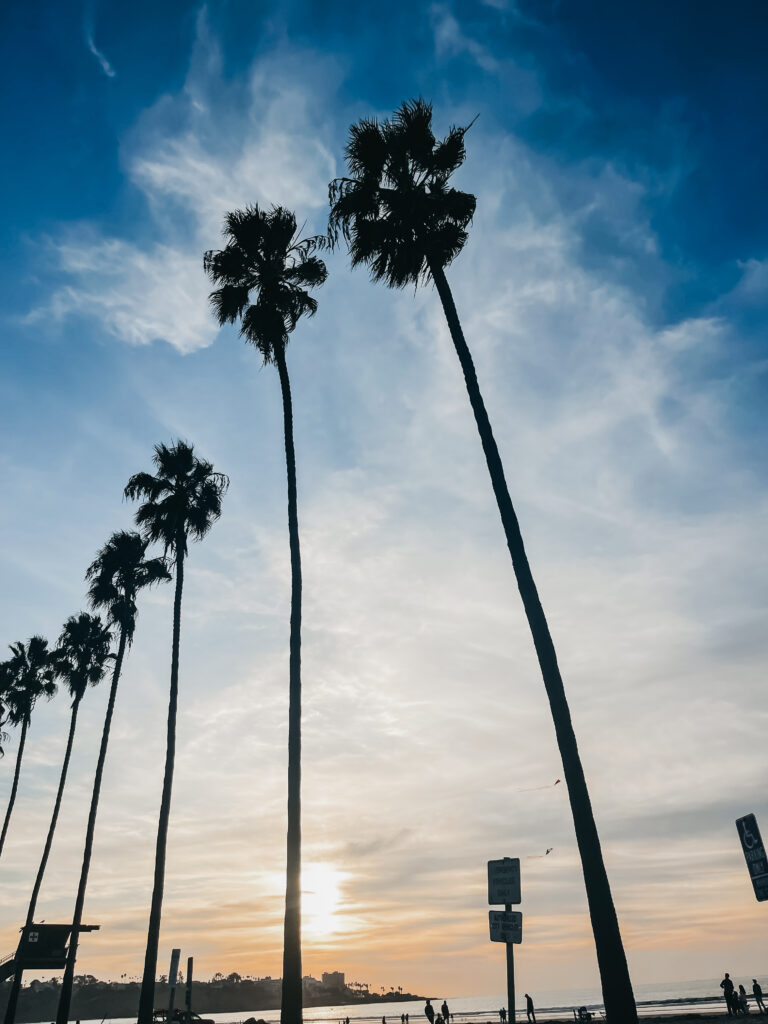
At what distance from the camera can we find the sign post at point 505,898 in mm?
9359

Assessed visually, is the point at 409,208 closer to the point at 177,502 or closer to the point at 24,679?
the point at 177,502

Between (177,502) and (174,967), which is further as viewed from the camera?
(177,502)

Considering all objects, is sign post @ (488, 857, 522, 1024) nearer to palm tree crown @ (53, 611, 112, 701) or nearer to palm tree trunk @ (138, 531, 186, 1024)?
palm tree trunk @ (138, 531, 186, 1024)

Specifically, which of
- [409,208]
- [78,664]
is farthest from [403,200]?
[78,664]

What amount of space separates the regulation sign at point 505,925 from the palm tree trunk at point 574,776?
120 centimetres

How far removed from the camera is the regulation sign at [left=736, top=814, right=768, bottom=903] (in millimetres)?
9953

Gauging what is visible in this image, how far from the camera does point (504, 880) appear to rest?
31.7ft

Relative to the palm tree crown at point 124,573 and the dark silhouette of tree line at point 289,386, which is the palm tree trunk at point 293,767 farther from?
the palm tree crown at point 124,573

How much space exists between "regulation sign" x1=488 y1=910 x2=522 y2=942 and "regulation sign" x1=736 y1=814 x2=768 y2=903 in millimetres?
3748

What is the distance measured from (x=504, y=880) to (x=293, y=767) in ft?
26.7

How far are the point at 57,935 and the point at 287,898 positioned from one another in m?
29.6

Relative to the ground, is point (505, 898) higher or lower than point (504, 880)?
lower

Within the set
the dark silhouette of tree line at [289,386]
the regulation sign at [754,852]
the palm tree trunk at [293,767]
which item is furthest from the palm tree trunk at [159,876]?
the regulation sign at [754,852]

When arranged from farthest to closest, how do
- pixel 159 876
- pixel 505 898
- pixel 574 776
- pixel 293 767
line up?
1. pixel 159 876
2. pixel 293 767
3. pixel 574 776
4. pixel 505 898
